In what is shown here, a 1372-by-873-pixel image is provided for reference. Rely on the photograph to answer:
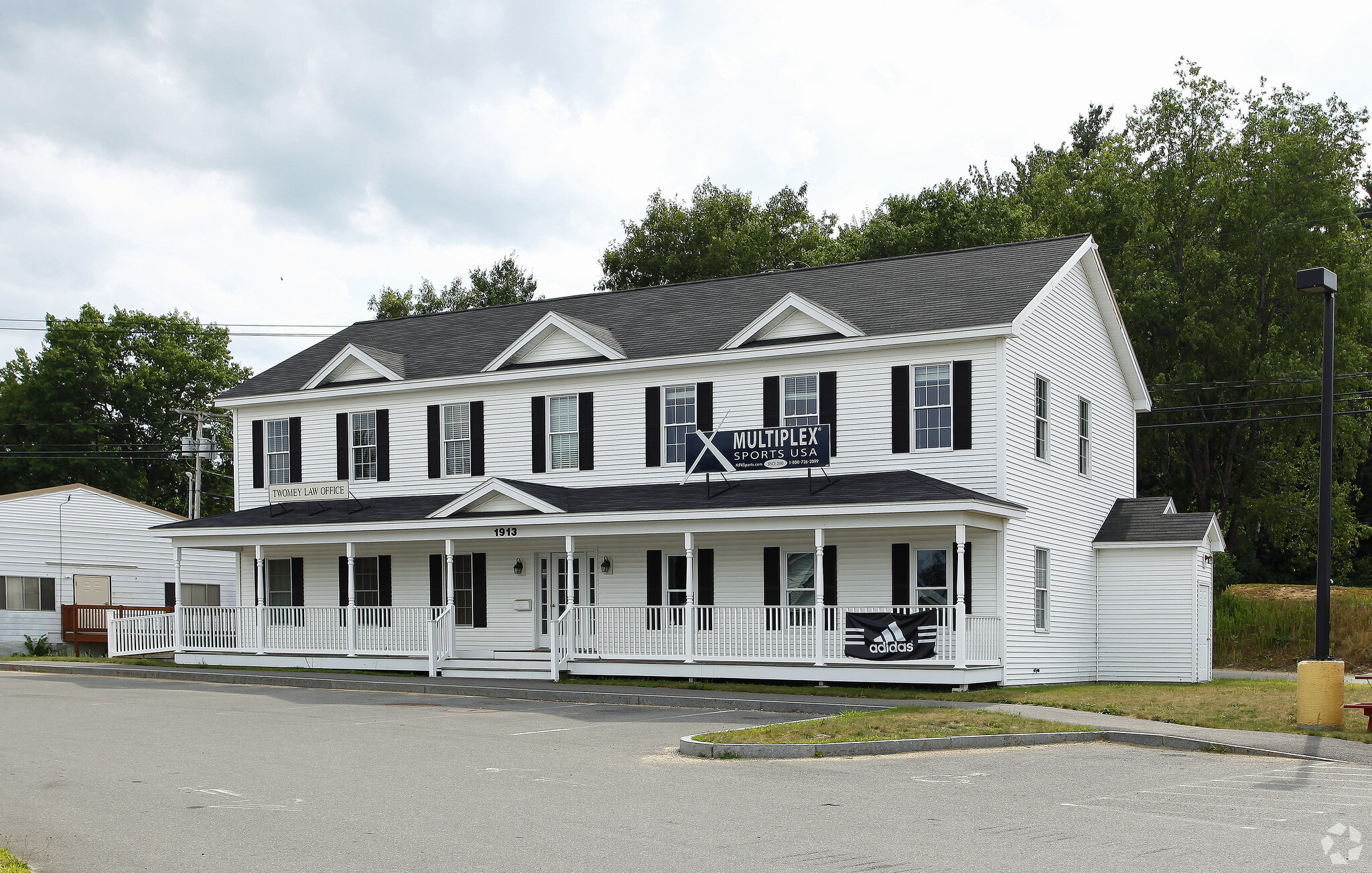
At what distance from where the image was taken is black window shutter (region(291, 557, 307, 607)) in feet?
103

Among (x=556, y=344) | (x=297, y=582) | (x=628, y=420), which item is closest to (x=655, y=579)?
(x=628, y=420)

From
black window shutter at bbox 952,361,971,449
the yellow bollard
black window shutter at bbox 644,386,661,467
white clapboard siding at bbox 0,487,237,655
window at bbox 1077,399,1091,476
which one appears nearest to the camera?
the yellow bollard

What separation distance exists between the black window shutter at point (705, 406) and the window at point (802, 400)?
5.22ft

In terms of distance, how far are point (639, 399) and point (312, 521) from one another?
7.85m

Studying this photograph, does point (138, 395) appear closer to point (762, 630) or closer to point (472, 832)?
point (762, 630)

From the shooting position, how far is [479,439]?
2984 centimetres

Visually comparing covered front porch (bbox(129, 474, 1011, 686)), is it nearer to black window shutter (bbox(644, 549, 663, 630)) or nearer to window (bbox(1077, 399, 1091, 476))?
black window shutter (bbox(644, 549, 663, 630))

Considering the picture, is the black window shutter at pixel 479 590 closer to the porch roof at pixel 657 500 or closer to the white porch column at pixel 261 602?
the porch roof at pixel 657 500

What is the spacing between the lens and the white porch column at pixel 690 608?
2442 centimetres

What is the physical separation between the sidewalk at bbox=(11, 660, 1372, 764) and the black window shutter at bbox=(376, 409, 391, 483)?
533cm

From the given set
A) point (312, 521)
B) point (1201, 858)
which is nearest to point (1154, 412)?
point (312, 521)

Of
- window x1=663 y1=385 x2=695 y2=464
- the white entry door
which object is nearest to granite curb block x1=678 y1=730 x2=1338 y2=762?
window x1=663 y1=385 x2=695 y2=464

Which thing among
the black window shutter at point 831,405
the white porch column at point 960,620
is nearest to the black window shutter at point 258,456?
the black window shutter at point 831,405

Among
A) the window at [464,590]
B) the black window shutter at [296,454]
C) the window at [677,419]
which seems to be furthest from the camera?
the black window shutter at [296,454]
